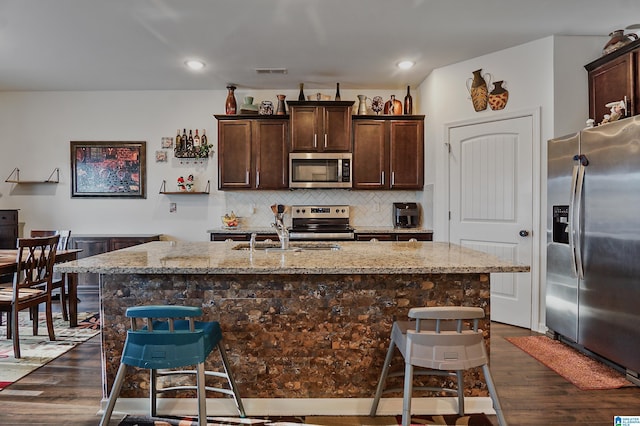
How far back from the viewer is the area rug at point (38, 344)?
8.90ft

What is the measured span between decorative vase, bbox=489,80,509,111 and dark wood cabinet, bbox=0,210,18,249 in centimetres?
581

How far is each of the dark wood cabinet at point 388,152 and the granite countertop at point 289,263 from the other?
7.60 ft

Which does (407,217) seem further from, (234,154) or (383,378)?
(383,378)

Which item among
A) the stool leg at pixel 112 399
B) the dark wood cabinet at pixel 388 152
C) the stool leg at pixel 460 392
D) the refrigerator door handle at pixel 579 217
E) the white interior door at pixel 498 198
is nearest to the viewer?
the stool leg at pixel 112 399

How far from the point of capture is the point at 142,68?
4262 mm

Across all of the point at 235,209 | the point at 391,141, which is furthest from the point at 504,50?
the point at 235,209

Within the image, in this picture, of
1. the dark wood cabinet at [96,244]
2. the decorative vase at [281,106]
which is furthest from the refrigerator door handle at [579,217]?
the dark wood cabinet at [96,244]

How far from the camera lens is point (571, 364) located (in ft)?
9.09

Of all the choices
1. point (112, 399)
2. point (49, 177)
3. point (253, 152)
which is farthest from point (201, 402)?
point (49, 177)

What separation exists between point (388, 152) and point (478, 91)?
122cm

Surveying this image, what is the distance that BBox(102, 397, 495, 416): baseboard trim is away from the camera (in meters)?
2.10

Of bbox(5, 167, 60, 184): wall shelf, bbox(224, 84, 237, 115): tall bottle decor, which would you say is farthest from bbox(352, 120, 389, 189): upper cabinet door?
bbox(5, 167, 60, 184): wall shelf

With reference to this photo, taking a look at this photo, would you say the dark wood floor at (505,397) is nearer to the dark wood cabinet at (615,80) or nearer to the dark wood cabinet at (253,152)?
the dark wood cabinet at (615,80)

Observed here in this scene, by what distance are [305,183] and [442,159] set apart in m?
1.61
